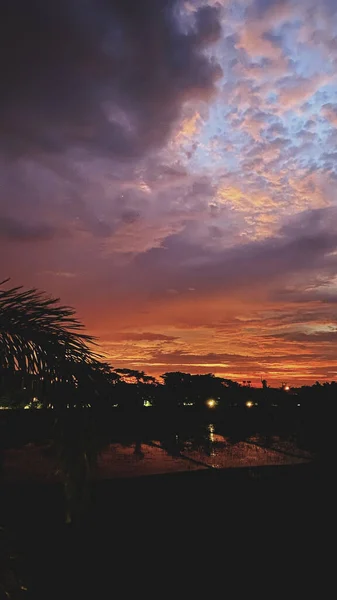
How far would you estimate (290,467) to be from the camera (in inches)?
279

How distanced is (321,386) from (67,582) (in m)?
8.19

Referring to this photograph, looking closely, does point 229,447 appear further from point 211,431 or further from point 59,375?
Result: point 59,375


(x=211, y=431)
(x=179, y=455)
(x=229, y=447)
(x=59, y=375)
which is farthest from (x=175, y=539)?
(x=211, y=431)

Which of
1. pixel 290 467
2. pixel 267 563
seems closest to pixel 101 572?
pixel 267 563

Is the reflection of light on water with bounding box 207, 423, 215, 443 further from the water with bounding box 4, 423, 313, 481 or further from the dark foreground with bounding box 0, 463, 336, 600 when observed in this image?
the dark foreground with bounding box 0, 463, 336, 600

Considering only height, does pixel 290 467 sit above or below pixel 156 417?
below

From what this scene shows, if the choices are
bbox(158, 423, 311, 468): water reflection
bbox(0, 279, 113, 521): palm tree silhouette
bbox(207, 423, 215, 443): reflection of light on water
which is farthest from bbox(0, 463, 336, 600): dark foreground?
bbox(207, 423, 215, 443): reflection of light on water

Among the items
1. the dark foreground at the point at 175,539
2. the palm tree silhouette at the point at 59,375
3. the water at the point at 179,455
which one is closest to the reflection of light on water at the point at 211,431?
the water at the point at 179,455

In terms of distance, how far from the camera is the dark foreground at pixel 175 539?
407cm

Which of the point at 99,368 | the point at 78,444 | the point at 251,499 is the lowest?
the point at 251,499

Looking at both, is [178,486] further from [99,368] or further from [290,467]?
[99,368]

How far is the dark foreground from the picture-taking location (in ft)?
13.4

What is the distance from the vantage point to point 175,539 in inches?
190

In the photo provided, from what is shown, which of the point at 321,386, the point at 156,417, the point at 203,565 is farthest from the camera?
the point at 321,386
